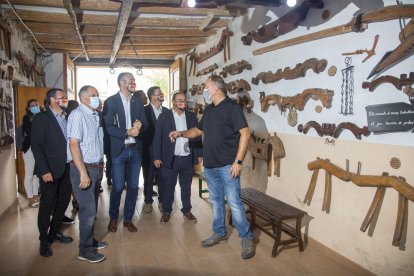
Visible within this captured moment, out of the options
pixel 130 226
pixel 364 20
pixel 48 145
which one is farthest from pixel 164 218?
pixel 364 20

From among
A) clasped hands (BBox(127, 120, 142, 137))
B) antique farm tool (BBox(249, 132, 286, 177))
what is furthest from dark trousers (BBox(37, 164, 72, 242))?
antique farm tool (BBox(249, 132, 286, 177))

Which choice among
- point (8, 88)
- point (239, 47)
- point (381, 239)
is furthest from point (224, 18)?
point (381, 239)

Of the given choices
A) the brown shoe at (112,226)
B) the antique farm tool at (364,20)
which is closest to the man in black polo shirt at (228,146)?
the antique farm tool at (364,20)

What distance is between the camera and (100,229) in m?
3.21

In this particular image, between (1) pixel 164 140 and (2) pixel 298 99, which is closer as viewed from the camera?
(2) pixel 298 99

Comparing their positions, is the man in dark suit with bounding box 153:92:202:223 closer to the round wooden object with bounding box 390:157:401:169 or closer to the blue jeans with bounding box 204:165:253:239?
the blue jeans with bounding box 204:165:253:239

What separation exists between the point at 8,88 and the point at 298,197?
355cm

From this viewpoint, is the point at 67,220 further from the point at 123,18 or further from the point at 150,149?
the point at 123,18

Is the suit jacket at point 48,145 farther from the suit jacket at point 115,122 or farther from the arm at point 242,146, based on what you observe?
the arm at point 242,146

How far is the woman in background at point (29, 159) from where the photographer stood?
3.69 m

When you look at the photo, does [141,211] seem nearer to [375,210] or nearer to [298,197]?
[298,197]

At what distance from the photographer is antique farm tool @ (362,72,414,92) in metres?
1.87

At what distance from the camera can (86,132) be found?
2334mm

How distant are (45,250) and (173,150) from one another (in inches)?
55.5
